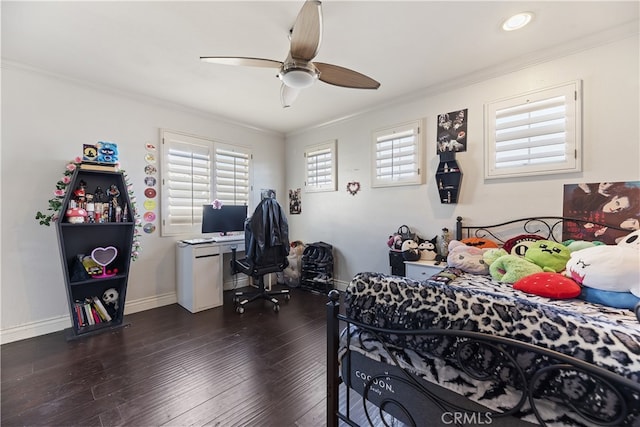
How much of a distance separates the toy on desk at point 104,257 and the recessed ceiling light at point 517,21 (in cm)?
408

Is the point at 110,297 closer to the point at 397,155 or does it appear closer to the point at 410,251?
the point at 410,251

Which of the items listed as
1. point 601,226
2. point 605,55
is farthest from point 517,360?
point 605,55

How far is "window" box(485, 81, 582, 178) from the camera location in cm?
220

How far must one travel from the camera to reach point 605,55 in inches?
82.0

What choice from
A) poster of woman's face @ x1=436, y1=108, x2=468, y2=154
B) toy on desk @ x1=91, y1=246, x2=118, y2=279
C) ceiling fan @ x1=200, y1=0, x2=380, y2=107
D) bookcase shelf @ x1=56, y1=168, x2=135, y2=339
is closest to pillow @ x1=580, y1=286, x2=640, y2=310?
poster of woman's face @ x1=436, y1=108, x2=468, y2=154

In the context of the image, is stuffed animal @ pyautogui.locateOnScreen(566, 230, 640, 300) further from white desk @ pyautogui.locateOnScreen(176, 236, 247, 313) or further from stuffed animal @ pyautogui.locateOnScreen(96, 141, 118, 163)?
stuffed animal @ pyautogui.locateOnScreen(96, 141, 118, 163)

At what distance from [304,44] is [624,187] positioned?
8.71 feet

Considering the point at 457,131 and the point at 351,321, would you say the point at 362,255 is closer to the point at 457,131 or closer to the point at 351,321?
the point at 457,131

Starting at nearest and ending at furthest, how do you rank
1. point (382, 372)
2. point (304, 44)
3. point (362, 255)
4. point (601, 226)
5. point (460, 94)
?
point (382, 372)
point (304, 44)
point (601, 226)
point (460, 94)
point (362, 255)

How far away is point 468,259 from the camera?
2.31 meters

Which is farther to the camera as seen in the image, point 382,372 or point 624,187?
point 624,187

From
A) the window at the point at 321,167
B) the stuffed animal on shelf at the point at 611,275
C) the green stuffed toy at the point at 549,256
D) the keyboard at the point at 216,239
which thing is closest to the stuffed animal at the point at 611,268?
the stuffed animal on shelf at the point at 611,275

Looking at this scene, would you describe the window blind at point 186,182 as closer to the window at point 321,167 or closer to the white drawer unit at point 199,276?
the white drawer unit at point 199,276

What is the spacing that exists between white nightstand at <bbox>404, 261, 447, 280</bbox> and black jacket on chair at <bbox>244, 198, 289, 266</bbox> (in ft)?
4.94
